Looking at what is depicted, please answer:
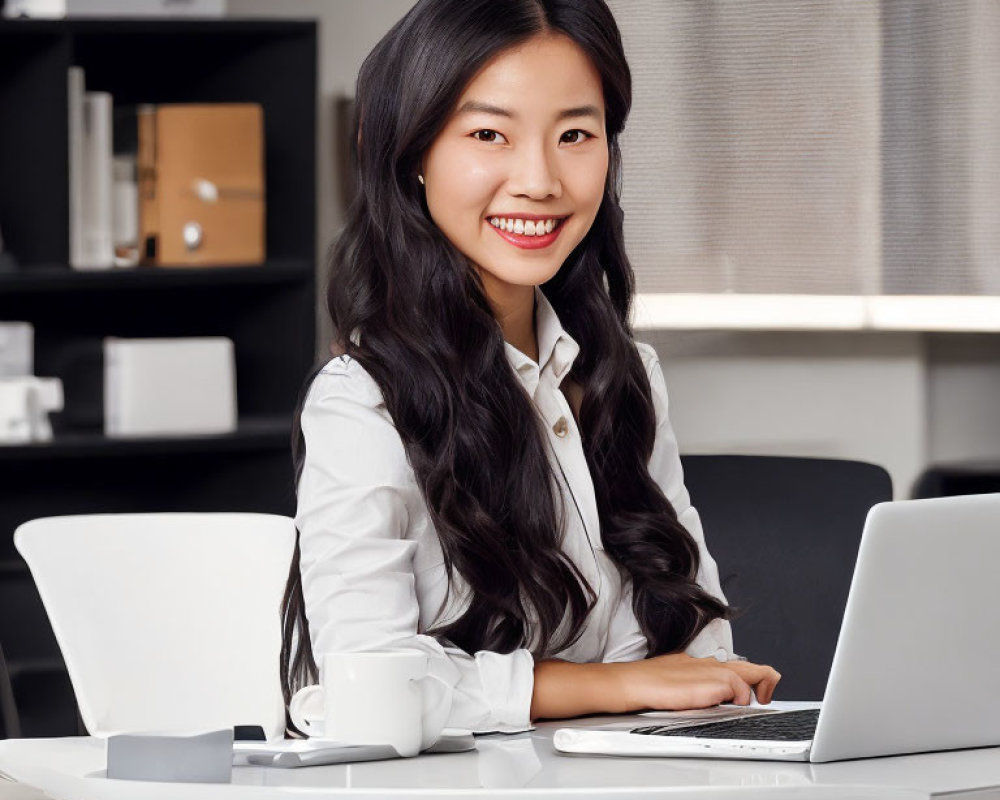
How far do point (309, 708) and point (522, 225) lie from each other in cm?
52

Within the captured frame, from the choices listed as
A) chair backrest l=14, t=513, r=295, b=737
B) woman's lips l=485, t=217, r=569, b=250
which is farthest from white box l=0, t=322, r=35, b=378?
woman's lips l=485, t=217, r=569, b=250

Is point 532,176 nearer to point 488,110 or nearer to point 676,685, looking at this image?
point 488,110

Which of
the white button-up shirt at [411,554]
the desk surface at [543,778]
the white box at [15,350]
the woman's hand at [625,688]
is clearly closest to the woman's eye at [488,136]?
the white button-up shirt at [411,554]

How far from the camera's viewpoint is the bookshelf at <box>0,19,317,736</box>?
10.9 feet

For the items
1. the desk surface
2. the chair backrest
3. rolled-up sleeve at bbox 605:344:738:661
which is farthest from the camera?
the chair backrest

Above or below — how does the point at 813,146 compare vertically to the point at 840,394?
above

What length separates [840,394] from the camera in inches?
138

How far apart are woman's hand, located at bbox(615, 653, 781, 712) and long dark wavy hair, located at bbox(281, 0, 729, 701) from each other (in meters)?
0.13

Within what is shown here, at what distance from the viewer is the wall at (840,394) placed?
11.4 feet

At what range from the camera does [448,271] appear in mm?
1647

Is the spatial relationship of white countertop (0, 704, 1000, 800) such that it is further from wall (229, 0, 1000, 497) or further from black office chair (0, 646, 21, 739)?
wall (229, 0, 1000, 497)

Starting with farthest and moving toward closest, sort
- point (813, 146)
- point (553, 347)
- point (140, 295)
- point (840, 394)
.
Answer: point (140, 295) < point (840, 394) < point (813, 146) < point (553, 347)

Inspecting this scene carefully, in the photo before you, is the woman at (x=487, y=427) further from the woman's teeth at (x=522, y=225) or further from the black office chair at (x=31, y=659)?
the black office chair at (x=31, y=659)

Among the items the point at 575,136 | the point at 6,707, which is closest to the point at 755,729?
the point at 575,136
